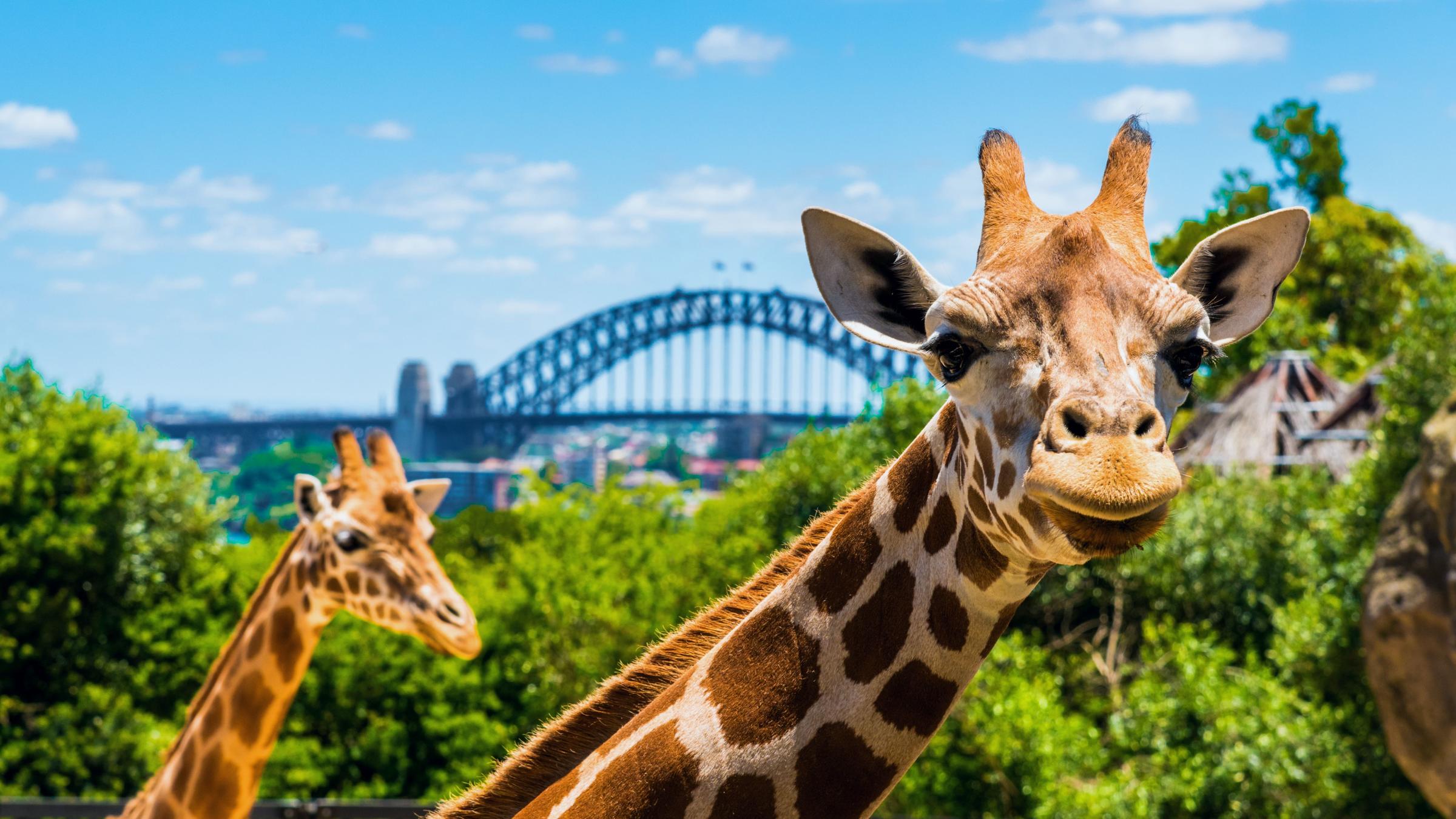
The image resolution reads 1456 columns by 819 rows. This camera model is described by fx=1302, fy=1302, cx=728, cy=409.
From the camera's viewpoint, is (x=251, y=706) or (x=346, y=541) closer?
(x=251, y=706)

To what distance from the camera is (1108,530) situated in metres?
2.13

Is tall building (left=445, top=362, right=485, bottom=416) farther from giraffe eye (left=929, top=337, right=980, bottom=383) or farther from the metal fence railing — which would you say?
giraffe eye (left=929, top=337, right=980, bottom=383)

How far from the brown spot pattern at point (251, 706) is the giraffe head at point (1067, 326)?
4142 millimetres

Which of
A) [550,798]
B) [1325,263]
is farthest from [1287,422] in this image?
[550,798]

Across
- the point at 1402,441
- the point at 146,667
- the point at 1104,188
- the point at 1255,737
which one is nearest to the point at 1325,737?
the point at 1255,737

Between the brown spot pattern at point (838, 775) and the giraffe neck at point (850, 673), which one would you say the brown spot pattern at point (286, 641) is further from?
the brown spot pattern at point (838, 775)

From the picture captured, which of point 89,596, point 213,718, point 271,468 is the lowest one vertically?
point 89,596

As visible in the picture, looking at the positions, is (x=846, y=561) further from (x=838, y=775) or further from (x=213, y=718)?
(x=213, y=718)

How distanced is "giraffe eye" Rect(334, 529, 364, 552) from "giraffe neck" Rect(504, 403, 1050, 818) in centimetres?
364

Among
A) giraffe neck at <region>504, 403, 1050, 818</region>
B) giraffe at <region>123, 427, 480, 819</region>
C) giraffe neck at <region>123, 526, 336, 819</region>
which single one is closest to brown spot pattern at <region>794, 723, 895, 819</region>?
giraffe neck at <region>504, 403, 1050, 818</region>

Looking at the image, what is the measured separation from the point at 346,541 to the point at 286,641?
55 cm

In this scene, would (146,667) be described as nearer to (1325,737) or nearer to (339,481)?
(339,481)

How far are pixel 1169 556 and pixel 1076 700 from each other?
93.7 inches

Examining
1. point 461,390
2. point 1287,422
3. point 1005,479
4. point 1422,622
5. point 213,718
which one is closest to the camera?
point 1005,479
